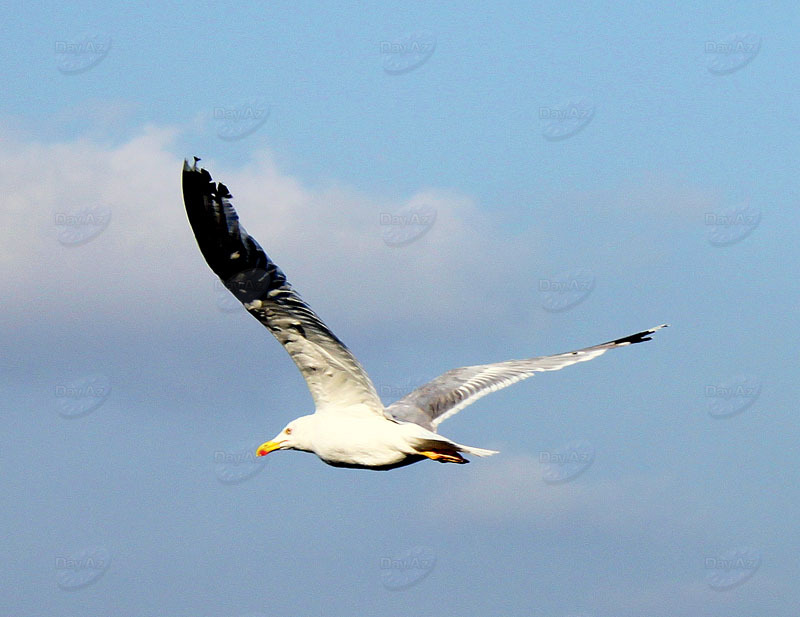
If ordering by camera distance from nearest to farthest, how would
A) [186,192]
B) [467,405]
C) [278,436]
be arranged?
[186,192] < [278,436] < [467,405]

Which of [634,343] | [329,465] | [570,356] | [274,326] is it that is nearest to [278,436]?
[329,465]

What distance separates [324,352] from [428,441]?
180 cm

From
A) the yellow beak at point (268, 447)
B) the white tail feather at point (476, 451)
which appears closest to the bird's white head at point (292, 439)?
the yellow beak at point (268, 447)

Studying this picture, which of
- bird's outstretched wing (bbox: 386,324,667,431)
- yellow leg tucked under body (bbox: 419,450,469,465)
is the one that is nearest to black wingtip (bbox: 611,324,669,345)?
bird's outstretched wing (bbox: 386,324,667,431)

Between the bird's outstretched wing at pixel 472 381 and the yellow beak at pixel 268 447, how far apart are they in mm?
1699

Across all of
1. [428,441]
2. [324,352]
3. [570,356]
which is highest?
[570,356]

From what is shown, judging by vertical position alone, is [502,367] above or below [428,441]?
above

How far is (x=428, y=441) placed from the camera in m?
14.4

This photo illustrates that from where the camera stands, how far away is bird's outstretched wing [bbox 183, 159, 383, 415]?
554 inches

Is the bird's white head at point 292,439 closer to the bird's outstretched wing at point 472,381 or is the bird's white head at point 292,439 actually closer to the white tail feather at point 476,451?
the bird's outstretched wing at point 472,381

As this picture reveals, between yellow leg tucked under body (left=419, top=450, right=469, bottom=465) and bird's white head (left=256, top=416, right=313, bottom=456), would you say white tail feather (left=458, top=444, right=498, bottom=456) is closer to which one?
yellow leg tucked under body (left=419, top=450, right=469, bottom=465)

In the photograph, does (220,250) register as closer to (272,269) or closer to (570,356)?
(272,269)

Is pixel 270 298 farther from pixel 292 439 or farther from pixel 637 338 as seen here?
pixel 637 338

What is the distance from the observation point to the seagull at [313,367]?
14.1 metres
